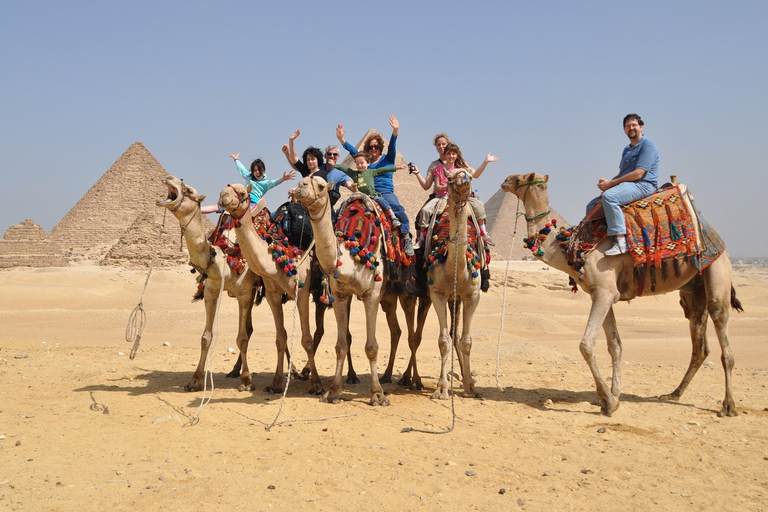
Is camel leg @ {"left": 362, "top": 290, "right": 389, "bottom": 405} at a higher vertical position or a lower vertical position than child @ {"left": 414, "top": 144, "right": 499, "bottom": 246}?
lower

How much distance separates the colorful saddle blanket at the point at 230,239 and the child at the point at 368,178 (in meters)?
1.22

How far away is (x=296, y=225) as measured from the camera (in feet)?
27.2

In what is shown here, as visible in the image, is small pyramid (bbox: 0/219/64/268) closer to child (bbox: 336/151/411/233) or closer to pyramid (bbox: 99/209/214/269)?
pyramid (bbox: 99/209/214/269)

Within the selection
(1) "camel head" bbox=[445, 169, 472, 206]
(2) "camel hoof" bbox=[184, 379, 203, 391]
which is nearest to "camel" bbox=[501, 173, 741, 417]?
(1) "camel head" bbox=[445, 169, 472, 206]

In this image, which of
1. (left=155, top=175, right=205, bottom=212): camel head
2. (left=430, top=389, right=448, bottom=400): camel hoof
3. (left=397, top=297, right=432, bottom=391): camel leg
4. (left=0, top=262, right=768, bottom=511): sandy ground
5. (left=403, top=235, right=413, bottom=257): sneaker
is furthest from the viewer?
(left=397, top=297, right=432, bottom=391): camel leg

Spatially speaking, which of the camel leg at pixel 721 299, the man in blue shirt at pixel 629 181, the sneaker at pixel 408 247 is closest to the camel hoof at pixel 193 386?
the sneaker at pixel 408 247

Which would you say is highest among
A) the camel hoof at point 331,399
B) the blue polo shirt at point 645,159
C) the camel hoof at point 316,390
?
the blue polo shirt at point 645,159

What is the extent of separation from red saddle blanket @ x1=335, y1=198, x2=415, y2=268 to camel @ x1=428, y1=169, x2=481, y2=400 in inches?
20.0

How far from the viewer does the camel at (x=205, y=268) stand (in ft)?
23.3

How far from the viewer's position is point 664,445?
571cm

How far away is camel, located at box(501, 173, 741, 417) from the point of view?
677 cm

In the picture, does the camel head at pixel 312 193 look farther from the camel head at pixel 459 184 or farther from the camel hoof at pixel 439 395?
the camel hoof at pixel 439 395

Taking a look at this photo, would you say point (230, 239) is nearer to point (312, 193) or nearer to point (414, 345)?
point (312, 193)

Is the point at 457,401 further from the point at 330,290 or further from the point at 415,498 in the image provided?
the point at 415,498
